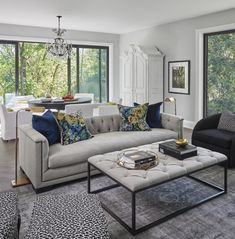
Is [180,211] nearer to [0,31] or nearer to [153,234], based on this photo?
[153,234]

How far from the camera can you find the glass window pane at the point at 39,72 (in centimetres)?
744

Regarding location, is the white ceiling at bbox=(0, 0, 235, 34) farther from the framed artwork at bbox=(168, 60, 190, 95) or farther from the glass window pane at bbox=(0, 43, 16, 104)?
the framed artwork at bbox=(168, 60, 190, 95)

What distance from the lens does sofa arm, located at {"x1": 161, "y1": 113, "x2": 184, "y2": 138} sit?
4145 millimetres

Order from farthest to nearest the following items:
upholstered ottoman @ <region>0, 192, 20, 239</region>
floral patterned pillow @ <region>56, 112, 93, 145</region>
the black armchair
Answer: the black armchair < floral patterned pillow @ <region>56, 112, 93, 145</region> < upholstered ottoman @ <region>0, 192, 20, 239</region>

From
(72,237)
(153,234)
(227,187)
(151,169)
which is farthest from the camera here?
(227,187)

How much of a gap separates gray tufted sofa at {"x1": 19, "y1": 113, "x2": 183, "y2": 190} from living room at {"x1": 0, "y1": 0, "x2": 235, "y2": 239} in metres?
0.01

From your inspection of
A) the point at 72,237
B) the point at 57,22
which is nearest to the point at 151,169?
the point at 72,237

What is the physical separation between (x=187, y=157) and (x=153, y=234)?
2.99ft

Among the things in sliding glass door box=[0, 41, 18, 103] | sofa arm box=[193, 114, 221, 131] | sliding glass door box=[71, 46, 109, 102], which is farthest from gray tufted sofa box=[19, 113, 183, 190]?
sliding glass door box=[71, 46, 109, 102]

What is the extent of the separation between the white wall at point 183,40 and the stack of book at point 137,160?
154 inches

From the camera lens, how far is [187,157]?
2.79 m

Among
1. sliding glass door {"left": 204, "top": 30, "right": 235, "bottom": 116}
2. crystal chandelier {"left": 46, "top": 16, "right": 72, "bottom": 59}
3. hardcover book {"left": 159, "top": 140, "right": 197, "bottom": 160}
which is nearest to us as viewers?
hardcover book {"left": 159, "top": 140, "right": 197, "bottom": 160}

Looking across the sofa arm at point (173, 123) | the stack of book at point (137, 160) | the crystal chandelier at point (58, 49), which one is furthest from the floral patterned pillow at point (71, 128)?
the crystal chandelier at point (58, 49)

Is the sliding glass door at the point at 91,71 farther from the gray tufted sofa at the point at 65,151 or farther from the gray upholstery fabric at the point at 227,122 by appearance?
the gray upholstery fabric at the point at 227,122
